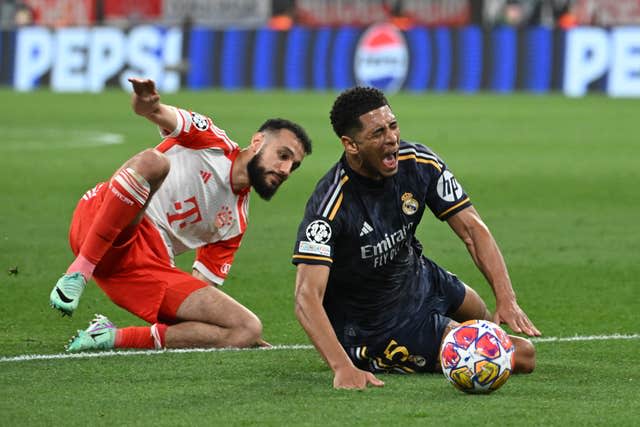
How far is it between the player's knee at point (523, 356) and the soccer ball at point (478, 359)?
291mm

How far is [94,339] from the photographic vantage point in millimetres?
Answer: 8023

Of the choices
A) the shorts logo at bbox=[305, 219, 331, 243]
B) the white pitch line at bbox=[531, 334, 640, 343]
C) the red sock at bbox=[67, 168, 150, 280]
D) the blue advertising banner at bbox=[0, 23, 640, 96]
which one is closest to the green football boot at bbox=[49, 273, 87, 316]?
the red sock at bbox=[67, 168, 150, 280]

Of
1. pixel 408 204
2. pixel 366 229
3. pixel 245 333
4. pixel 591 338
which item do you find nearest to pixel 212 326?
pixel 245 333

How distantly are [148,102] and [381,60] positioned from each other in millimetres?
24284

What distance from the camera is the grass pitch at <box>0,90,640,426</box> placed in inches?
252

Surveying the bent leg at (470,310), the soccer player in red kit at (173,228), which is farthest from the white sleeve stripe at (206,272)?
the bent leg at (470,310)

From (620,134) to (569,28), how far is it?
7173mm

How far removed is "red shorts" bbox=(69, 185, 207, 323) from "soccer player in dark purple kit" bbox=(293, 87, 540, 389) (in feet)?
3.76

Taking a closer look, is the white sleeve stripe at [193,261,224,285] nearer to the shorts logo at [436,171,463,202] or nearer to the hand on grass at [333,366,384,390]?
the shorts logo at [436,171,463,202]

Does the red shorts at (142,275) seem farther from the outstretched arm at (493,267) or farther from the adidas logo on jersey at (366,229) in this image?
the outstretched arm at (493,267)

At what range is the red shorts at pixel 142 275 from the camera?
26.8ft

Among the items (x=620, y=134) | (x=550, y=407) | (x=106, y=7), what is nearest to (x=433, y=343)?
(x=550, y=407)

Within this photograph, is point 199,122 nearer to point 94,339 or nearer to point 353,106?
point 94,339

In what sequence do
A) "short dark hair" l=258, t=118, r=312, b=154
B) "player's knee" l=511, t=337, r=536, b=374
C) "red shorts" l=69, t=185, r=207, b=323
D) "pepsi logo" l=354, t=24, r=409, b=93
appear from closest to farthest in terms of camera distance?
"player's knee" l=511, t=337, r=536, b=374
"red shorts" l=69, t=185, r=207, b=323
"short dark hair" l=258, t=118, r=312, b=154
"pepsi logo" l=354, t=24, r=409, b=93
